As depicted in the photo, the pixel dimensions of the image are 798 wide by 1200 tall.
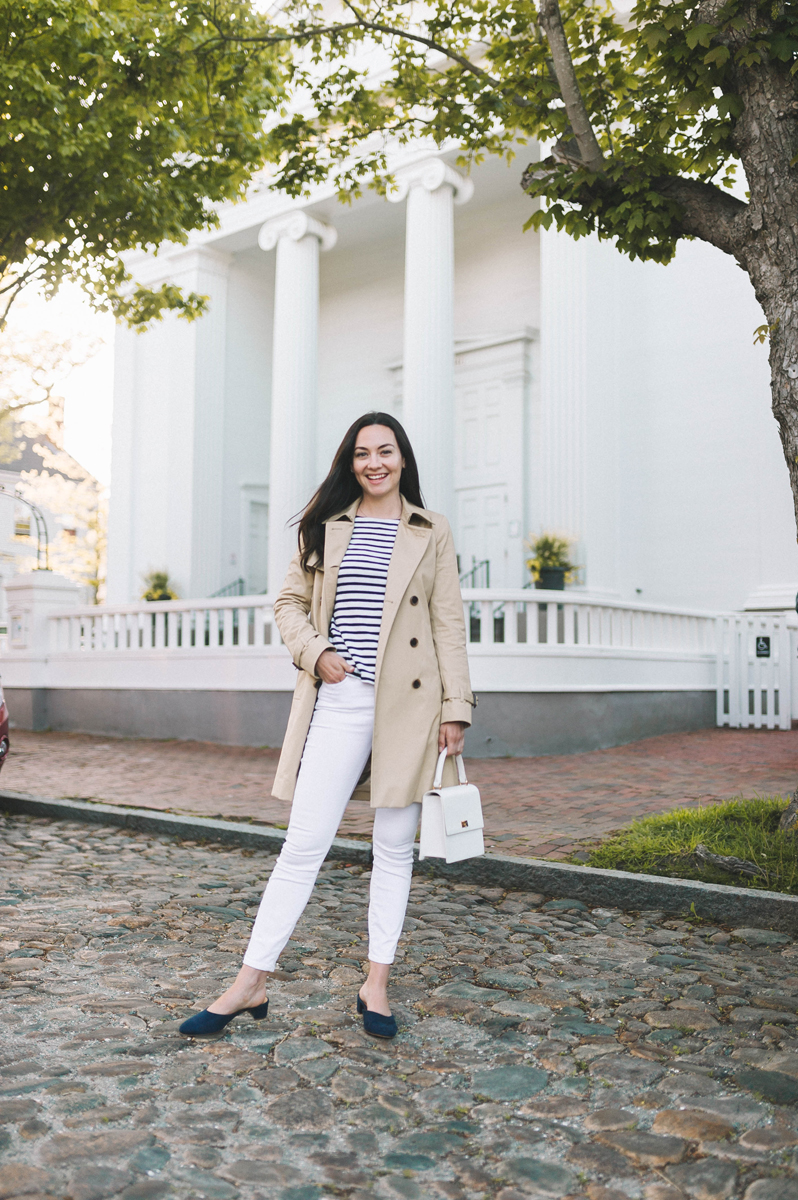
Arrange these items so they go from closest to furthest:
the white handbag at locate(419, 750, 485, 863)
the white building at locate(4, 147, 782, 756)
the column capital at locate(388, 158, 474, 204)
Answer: the white handbag at locate(419, 750, 485, 863), the white building at locate(4, 147, 782, 756), the column capital at locate(388, 158, 474, 204)

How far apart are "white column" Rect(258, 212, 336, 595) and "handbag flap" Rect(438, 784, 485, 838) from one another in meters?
13.9

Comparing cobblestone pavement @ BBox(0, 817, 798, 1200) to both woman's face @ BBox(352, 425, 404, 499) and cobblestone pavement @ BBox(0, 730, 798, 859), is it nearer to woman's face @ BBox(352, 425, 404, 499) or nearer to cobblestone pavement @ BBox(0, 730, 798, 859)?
cobblestone pavement @ BBox(0, 730, 798, 859)

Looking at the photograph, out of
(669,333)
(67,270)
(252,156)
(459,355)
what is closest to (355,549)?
(252,156)

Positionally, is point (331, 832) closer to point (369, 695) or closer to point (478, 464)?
point (369, 695)

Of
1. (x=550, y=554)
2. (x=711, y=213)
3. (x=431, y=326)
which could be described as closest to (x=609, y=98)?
(x=711, y=213)

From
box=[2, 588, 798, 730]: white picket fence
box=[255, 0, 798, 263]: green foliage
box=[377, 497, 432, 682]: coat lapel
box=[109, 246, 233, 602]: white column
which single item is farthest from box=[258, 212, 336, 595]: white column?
box=[377, 497, 432, 682]: coat lapel

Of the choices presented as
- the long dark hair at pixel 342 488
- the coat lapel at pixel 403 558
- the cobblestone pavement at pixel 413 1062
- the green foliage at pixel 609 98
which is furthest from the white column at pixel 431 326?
the coat lapel at pixel 403 558

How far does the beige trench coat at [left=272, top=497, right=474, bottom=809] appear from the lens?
2.93 metres

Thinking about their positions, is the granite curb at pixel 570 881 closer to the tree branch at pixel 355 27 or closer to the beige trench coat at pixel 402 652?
the beige trench coat at pixel 402 652

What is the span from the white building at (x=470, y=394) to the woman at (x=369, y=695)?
37.0 ft

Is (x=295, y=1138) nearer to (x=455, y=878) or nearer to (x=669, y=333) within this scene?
(x=455, y=878)

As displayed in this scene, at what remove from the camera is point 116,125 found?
32.4 ft

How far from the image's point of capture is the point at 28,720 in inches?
558

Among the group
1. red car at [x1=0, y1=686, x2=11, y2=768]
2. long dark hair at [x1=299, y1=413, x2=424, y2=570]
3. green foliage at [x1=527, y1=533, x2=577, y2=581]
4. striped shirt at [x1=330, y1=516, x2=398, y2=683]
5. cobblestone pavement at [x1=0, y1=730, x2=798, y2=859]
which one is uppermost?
green foliage at [x1=527, y1=533, x2=577, y2=581]
